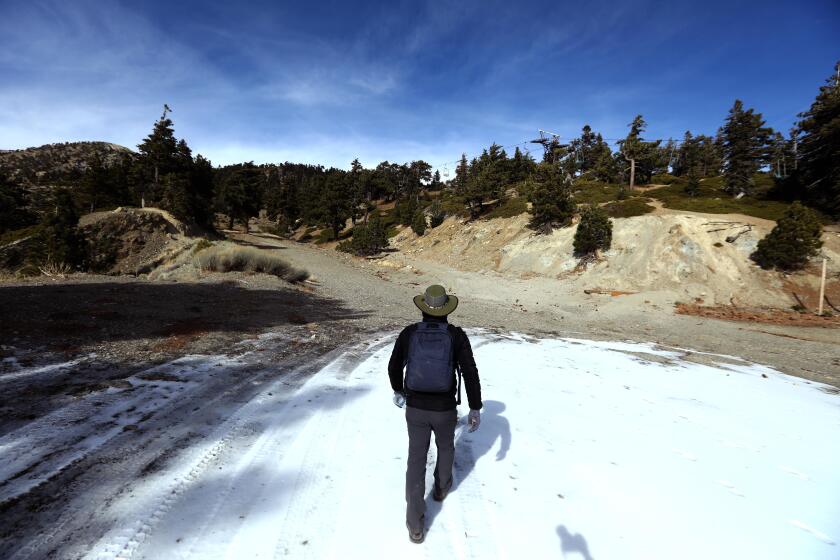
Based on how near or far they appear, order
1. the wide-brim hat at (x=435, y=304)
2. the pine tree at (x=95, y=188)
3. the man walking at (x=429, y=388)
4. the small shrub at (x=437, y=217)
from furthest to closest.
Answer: the small shrub at (x=437, y=217)
the pine tree at (x=95, y=188)
the wide-brim hat at (x=435, y=304)
the man walking at (x=429, y=388)

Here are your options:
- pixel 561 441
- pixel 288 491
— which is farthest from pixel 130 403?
pixel 561 441

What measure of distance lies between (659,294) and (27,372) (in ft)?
76.4

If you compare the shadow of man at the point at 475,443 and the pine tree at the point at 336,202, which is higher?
the pine tree at the point at 336,202

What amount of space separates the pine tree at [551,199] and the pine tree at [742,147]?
20150 mm

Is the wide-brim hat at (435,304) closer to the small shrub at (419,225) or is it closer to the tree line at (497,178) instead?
the tree line at (497,178)

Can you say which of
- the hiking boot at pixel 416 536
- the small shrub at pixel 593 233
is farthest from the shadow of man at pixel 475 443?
the small shrub at pixel 593 233

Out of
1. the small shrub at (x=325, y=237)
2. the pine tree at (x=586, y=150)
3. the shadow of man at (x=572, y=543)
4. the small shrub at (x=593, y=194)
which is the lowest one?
the shadow of man at (x=572, y=543)

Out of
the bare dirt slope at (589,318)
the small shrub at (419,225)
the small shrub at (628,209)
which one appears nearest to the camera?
the bare dirt slope at (589,318)

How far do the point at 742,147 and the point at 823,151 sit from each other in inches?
386

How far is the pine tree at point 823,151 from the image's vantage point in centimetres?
2270

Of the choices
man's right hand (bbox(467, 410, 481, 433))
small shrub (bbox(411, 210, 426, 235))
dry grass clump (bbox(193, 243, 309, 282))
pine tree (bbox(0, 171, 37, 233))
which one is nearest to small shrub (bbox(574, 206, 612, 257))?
dry grass clump (bbox(193, 243, 309, 282))

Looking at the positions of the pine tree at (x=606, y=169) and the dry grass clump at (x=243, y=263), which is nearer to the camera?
the dry grass clump at (x=243, y=263)

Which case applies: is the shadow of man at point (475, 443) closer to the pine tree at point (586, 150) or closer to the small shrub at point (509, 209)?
the small shrub at point (509, 209)

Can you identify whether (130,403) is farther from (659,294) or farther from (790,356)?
(659,294)
